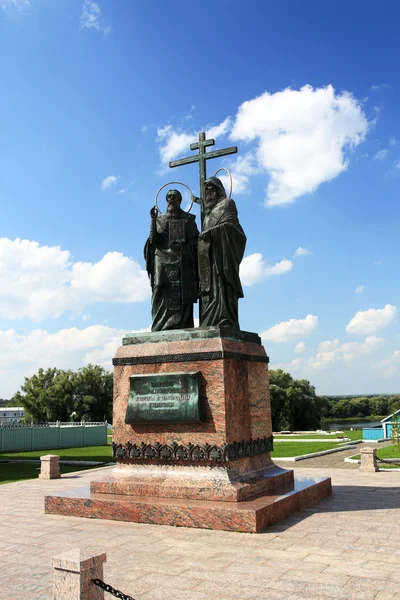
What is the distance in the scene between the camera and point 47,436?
27.9 metres

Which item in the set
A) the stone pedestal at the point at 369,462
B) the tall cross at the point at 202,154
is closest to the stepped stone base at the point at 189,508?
the tall cross at the point at 202,154

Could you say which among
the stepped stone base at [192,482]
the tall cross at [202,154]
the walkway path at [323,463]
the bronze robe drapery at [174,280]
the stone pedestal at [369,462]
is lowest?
the walkway path at [323,463]

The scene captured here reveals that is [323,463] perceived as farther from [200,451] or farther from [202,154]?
[202,154]

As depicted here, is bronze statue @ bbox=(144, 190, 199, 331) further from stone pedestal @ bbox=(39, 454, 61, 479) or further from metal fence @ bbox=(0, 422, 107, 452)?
metal fence @ bbox=(0, 422, 107, 452)

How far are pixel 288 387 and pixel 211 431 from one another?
4550cm

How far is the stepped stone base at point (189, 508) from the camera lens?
21.0 feet

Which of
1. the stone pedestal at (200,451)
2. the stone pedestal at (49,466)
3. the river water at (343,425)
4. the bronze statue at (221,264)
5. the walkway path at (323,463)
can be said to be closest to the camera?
the stone pedestal at (200,451)

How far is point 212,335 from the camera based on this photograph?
7.76 metres

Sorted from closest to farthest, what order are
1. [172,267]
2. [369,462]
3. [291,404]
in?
[172,267] < [369,462] < [291,404]

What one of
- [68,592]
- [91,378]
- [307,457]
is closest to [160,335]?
[68,592]

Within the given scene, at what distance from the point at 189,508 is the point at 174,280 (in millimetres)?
3690

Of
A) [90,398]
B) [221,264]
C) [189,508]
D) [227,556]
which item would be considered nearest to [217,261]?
[221,264]

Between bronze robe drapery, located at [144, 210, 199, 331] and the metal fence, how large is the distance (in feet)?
67.2

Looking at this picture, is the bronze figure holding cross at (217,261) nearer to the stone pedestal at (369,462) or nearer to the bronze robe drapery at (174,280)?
the bronze robe drapery at (174,280)
